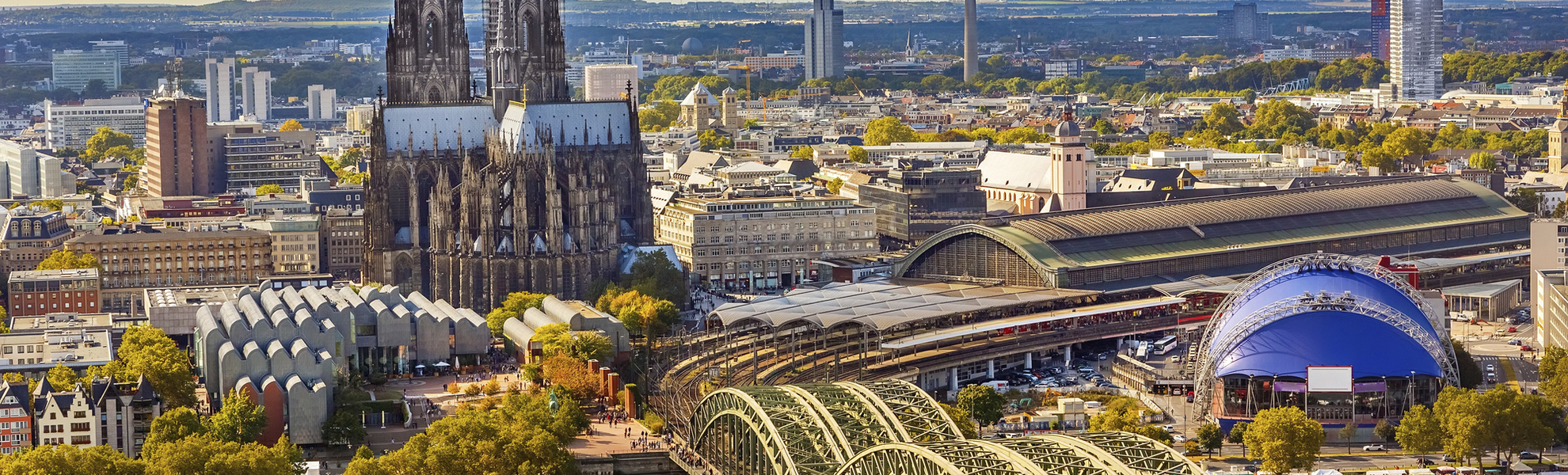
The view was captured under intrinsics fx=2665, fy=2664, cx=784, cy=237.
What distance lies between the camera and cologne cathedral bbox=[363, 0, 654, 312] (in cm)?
13750

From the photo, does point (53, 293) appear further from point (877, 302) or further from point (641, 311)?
point (877, 302)

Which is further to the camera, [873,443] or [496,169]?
[496,169]

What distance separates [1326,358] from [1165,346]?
676 inches

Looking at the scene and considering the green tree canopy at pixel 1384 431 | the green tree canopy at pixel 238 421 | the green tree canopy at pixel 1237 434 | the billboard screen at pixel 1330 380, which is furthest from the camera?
the billboard screen at pixel 1330 380

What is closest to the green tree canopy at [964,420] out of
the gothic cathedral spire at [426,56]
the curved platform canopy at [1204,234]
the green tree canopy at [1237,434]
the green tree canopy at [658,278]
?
the green tree canopy at [1237,434]

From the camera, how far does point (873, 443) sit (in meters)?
78.4

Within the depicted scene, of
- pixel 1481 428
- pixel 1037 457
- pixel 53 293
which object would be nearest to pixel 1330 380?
pixel 1481 428

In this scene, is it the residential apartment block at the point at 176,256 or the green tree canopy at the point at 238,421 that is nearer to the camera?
the green tree canopy at the point at 238,421

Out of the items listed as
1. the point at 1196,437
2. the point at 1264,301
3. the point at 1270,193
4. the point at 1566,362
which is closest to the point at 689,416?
the point at 1196,437

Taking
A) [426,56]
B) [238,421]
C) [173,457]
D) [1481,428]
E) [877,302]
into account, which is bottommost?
[1481,428]

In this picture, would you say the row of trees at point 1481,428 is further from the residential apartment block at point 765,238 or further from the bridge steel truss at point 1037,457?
the residential apartment block at point 765,238

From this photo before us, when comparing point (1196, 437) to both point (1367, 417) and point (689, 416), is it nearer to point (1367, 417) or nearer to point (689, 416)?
point (1367, 417)

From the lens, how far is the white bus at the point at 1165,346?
11794cm

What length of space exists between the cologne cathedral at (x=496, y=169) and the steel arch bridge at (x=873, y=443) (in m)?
44.6
